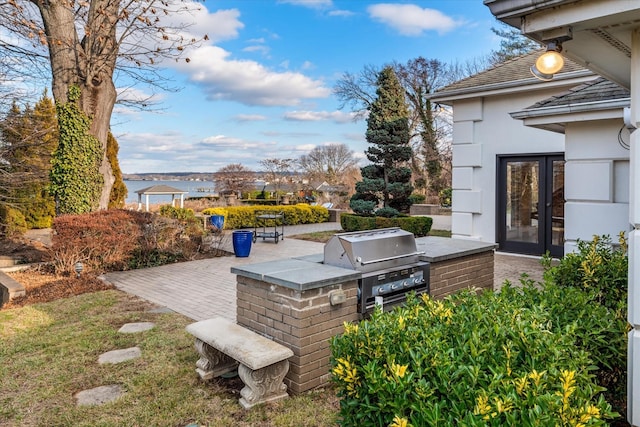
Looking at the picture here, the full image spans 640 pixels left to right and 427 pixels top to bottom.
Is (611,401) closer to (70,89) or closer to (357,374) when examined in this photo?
(357,374)

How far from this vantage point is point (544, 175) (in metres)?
8.91

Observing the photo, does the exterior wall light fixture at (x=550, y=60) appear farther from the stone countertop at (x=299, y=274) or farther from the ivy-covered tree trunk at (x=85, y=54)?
the ivy-covered tree trunk at (x=85, y=54)

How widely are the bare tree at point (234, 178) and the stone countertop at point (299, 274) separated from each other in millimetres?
25772

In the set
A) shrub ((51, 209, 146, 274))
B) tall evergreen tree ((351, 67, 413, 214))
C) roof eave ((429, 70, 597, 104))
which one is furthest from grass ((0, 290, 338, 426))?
tall evergreen tree ((351, 67, 413, 214))

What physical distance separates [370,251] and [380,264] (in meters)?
0.15

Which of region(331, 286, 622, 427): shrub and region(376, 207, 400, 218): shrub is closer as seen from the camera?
region(331, 286, 622, 427): shrub

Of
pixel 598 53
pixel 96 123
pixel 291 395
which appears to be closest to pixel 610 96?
pixel 598 53

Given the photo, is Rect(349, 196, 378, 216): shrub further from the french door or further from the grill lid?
the grill lid

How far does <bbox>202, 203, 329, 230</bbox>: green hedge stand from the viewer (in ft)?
52.3

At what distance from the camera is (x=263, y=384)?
3.02 m

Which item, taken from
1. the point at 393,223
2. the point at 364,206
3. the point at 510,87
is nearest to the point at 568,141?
the point at 510,87

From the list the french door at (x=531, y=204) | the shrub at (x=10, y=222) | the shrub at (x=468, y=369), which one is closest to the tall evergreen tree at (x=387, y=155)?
the french door at (x=531, y=204)

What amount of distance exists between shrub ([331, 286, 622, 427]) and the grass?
112cm

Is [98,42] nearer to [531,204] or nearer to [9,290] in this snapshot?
[9,290]
